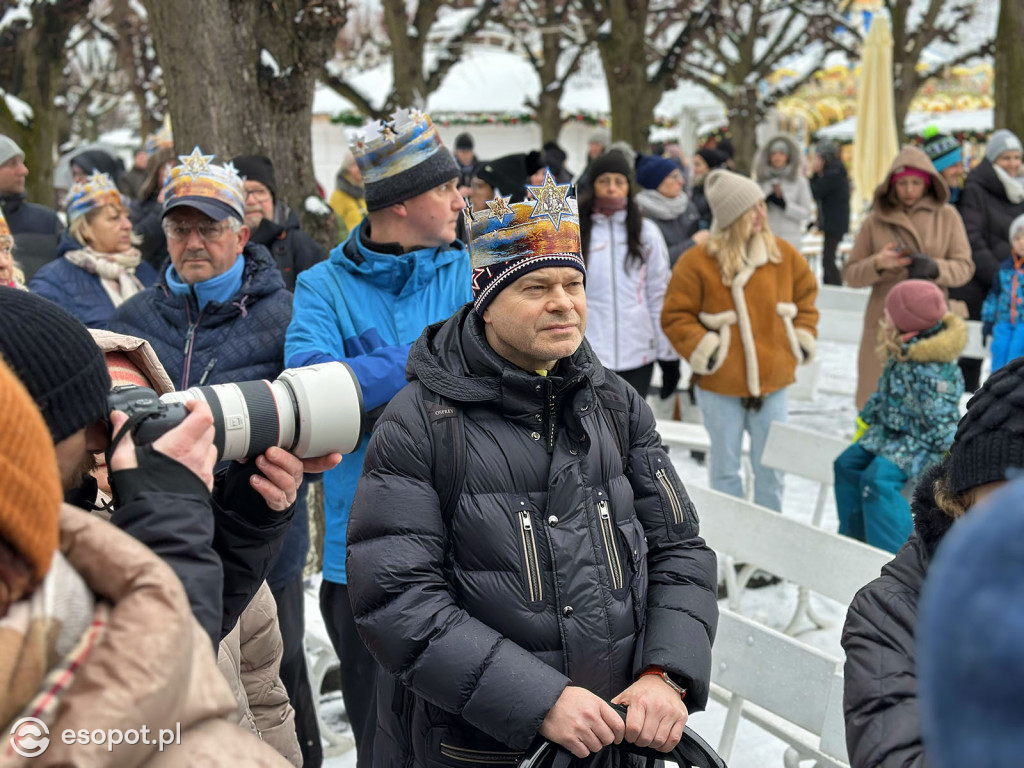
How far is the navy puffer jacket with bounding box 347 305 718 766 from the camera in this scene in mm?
1982

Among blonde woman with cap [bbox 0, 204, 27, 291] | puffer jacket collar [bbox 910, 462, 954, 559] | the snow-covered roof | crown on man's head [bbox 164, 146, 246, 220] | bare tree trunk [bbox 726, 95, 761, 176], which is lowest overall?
puffer jacket collar [bbox 910, 462, 954, 559]

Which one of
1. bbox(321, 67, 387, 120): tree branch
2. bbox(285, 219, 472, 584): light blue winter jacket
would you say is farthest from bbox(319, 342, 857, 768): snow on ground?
bbox(321, 67, 387, 120): tree branch

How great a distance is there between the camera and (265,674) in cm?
242

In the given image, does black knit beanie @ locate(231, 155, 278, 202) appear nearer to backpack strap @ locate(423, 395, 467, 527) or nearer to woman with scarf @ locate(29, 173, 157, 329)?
woman with scarf @ locate(29, 173, 157, 329)

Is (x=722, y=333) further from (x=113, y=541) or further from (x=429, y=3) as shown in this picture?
(x=429, y=3)

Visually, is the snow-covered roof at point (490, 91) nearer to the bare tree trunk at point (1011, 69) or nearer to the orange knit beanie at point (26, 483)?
the bare tree trunk at point (1011, 69)

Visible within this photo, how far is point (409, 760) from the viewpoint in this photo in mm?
2150

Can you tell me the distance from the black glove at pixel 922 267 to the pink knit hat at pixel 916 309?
1.68 m

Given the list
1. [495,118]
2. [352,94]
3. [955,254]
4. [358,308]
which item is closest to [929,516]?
[358,308]

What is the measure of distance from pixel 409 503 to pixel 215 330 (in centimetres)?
139

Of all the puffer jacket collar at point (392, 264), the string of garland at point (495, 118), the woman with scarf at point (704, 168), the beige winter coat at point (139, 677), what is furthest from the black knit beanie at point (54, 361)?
the string of garland at point (495, 118)

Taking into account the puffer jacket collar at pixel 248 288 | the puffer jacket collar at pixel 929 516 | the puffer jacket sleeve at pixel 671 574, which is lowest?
the puffer jacket sleeve at pixel 671 574

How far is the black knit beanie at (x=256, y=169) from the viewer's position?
4672 millimetres

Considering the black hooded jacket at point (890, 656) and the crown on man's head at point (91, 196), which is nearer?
the black hooded jacket at point (890, 656)
